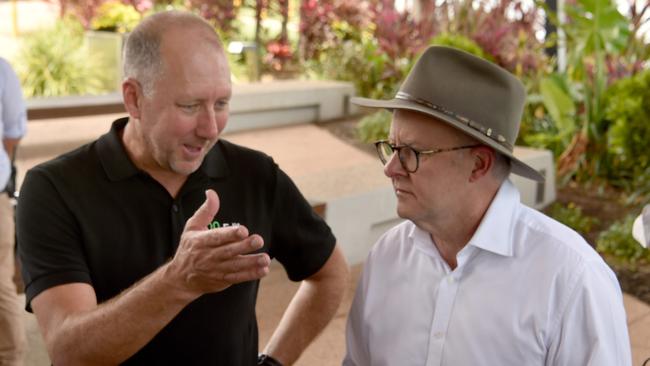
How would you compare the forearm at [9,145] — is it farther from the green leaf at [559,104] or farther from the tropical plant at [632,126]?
the green leaf at [559,104]

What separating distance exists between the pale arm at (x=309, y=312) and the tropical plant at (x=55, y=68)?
24.2 feet

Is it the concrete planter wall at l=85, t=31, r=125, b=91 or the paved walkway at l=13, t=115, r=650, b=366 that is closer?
the paved walkway at l=13, t=115, r=650, b=366

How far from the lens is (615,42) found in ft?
26.3

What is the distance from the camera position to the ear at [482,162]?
2299 millimetres

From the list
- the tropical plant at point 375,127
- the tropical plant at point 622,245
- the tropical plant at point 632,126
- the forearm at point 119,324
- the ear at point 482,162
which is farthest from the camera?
the tropical plant at point 375,127

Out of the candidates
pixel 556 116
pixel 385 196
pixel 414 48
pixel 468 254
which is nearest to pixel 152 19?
pixel 468 254

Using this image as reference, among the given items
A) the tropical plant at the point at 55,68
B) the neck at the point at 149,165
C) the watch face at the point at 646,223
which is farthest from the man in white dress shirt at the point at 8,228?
the tropical plant at the point at 55,68

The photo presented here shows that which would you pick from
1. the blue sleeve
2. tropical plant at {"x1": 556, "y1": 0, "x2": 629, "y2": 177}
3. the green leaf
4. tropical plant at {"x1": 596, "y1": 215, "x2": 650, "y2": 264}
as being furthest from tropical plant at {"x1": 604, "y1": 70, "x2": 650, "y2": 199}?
the blue sleeve

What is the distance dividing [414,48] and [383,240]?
7.22 m

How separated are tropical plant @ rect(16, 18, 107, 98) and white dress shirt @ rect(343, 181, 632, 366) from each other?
306 inches

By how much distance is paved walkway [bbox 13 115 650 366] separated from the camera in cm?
452

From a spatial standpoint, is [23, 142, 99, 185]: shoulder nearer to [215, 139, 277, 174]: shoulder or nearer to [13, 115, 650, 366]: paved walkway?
[215, 139, 277, 174]: shoulder

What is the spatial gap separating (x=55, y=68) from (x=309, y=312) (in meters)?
7.62

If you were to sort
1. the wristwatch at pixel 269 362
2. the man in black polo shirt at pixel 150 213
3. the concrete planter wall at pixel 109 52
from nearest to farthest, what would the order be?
1. the man in black polo shirt at pixel 150 213
2. the wristwatch at pixel 269 362
3. the concrete planter wall at pixel 109 52
